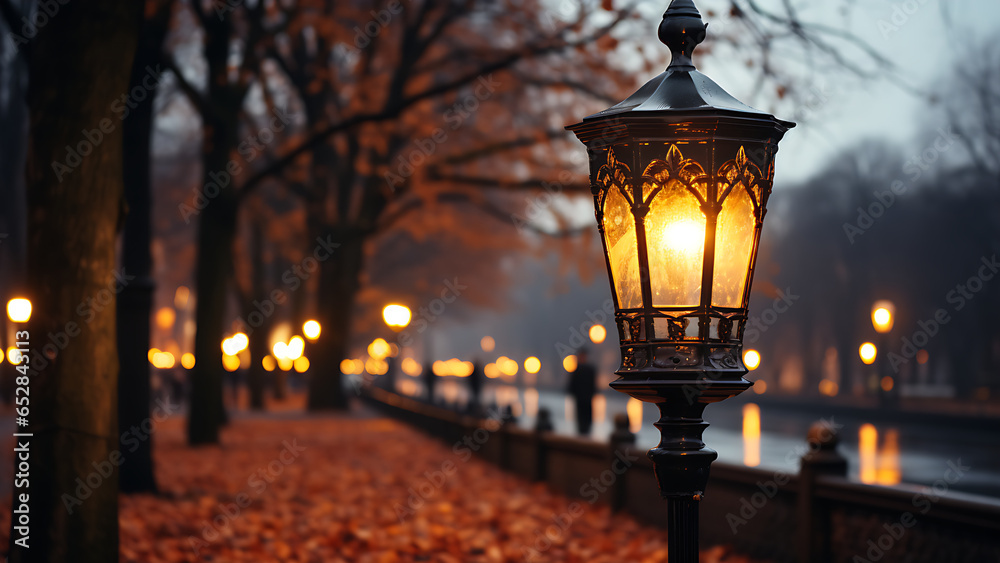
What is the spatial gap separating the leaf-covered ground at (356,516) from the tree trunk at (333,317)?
1096 cm

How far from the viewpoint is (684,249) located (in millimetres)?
3975

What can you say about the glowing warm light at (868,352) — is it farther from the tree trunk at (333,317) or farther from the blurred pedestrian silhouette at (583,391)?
the blurred pedestrian silhouette at (583,391)

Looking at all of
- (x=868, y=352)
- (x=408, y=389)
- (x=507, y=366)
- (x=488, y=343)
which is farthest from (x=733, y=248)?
(x=488, y=343)

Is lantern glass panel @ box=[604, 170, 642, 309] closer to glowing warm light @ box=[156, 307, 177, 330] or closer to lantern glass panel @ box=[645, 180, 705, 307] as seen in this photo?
lantern glass panel @ box=[645, 180, 705, 307]

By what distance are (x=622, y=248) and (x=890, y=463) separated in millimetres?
18040

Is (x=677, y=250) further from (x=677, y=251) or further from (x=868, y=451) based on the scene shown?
(x=868, y=451)

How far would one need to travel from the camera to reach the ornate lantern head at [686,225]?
154 inches

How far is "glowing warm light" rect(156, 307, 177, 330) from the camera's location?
109219 millimetres

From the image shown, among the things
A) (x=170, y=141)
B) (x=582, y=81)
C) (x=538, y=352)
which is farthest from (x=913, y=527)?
(x=538, y=352)

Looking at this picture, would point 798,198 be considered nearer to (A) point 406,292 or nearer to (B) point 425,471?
(A) point 406,292

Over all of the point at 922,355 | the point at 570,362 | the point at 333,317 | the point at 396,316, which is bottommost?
the point at 570,362

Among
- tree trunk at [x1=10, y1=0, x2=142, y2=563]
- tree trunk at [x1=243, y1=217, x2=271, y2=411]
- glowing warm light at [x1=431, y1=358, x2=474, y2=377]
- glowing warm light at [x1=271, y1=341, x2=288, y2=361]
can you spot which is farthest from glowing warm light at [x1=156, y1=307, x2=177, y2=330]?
tree trunk at [x1=10, y1=0, x2=142, y2=563]

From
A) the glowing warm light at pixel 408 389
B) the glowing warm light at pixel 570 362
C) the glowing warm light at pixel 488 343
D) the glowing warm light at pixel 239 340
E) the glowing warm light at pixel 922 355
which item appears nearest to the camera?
the glowing warm light at pixel 239 340

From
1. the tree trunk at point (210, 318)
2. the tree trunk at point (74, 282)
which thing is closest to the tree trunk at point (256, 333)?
the tree trunk at point (210, 318)
